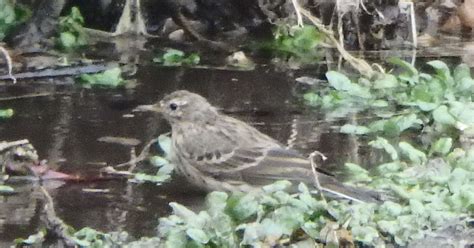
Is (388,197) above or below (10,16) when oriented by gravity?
above

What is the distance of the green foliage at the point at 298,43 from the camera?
12.1 metres

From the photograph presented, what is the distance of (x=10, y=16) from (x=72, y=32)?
0.61 metres

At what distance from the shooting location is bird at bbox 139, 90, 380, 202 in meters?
8.12

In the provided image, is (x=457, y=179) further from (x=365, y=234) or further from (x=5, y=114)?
A: (x=5, y=114)

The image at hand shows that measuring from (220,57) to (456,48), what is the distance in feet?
7.95

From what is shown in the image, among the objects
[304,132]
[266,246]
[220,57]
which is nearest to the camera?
[266,246]

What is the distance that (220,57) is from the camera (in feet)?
38.8

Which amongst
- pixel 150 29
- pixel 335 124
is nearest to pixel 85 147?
pixel 335 124

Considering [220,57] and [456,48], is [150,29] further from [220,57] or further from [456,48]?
[456,48]

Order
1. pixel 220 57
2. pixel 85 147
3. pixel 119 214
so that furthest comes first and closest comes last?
1. pixel 220 57
2. pixel 85 147
3. pixel 119 214

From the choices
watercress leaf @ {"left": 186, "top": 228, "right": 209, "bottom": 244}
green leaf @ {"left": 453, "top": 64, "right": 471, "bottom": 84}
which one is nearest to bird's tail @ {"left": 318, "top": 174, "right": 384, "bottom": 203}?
watercress leaf @ {"left": 186, "top": 228, "right": 209, "bottom": 244}

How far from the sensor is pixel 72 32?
479 inches

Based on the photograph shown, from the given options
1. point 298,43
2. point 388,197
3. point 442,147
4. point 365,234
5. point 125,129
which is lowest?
point 298,43

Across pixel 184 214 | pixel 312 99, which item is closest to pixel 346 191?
pixel 184 214
